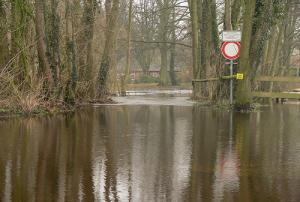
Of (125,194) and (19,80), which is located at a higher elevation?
(19,80)

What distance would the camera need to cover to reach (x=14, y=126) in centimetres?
1374

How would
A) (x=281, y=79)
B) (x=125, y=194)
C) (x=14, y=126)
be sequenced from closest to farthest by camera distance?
1. (x=125, y=194)
2. (x=14, y=126)
3. (x=281, y=79)

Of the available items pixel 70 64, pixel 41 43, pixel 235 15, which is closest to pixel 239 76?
pixel 235 15

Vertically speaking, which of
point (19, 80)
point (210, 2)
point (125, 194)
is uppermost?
point (210, 2)

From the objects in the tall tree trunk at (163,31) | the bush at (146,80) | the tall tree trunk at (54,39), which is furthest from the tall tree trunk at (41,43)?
the bush at (146,80)

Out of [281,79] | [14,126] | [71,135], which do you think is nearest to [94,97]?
[281,79]

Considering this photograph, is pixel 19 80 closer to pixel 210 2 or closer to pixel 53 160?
pixel 53 160

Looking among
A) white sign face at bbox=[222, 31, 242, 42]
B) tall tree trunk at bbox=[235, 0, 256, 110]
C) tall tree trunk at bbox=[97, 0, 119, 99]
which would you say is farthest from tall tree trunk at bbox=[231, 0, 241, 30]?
tall tree trunk at bbox=[97, 0, 119, 99]

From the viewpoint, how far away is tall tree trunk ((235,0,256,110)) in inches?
749

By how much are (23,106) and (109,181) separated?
10.7 metres

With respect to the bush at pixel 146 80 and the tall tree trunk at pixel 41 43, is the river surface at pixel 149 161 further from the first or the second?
the bush at pixel 146 80

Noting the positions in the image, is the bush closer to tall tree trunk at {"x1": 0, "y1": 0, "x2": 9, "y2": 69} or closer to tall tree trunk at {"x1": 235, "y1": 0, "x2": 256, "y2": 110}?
tall tree trunk at {"x1": 235, "y1": 0, "x2": 256, "y2": 110}

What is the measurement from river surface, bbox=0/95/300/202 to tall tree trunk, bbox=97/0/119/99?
10.8m

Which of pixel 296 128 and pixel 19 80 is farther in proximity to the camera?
pixel 19 80
